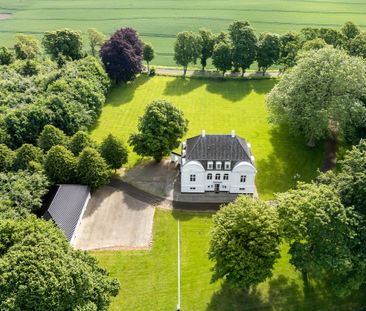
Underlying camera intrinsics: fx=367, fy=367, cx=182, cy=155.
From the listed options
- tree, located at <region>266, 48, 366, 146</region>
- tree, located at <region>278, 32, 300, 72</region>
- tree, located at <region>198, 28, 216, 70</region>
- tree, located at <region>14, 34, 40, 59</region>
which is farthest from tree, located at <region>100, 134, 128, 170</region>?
tree, located at <region>198, 28, 216, 70</region>

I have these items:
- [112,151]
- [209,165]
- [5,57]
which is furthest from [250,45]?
[5,57]

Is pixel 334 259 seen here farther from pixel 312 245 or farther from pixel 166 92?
pixel 166 92

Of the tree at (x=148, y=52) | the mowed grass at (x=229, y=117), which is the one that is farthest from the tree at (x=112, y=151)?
the tree at (x=148, y=52)

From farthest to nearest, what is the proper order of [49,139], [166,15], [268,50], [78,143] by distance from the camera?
[166,15] → [268,50] → [78,143] → [49,139]

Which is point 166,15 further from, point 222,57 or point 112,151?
point 112,151

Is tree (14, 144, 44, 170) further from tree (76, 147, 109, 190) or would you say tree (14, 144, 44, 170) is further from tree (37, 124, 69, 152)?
tree (76, 147, 109, 190)

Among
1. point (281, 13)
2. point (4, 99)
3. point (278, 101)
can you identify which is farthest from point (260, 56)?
point (4, 99)

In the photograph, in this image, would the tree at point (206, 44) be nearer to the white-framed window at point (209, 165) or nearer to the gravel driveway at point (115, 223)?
the white-framed window at point (209, 165)
